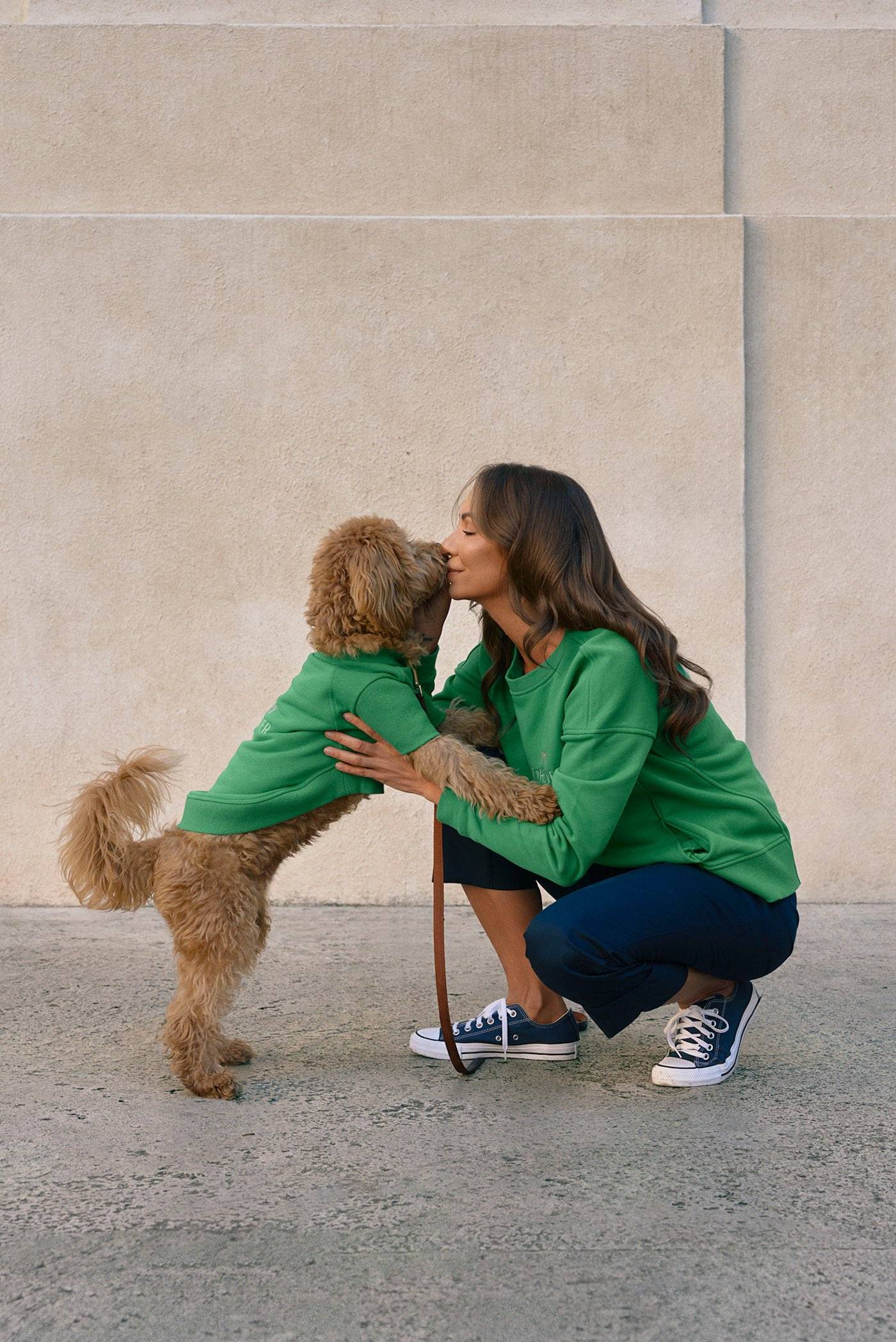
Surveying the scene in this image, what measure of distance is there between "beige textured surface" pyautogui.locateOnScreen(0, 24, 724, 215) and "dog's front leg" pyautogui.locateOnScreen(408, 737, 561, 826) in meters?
2.75

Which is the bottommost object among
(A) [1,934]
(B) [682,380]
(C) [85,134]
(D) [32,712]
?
(A) [1,934]

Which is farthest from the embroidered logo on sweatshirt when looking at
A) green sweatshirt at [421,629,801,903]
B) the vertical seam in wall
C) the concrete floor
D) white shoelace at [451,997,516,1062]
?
the vertical seam in wall

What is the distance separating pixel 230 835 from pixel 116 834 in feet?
0.84

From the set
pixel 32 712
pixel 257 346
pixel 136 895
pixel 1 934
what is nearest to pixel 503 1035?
pixel 136 895

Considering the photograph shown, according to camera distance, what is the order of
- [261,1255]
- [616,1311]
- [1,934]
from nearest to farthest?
1. [616,1311]
2. [261,1255]
3. [1,934]

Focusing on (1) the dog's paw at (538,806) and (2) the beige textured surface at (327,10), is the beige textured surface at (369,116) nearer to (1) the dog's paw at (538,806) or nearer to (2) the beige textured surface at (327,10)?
(2) the beige textured surface at (327,10)

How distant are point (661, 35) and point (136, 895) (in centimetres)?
378

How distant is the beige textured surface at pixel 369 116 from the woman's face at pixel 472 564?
2312mm

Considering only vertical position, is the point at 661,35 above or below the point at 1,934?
above

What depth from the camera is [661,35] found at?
4.43 metres

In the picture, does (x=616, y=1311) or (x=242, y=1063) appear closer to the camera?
(x=616, y=1311)

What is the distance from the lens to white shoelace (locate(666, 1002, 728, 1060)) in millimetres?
2664

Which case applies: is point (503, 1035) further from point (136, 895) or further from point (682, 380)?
point (682, 380)

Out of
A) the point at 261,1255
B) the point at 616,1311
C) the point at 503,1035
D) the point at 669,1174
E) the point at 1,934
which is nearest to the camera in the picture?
the point at 616,1311
